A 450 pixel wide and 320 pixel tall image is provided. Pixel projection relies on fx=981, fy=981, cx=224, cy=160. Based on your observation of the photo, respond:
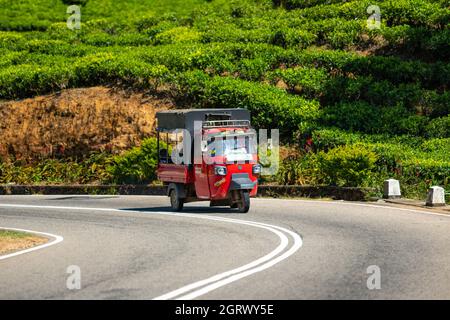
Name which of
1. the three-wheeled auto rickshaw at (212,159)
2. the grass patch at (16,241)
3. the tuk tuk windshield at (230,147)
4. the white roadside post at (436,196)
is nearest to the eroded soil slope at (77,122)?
the three-wheeled auto rickshaw at (212,159)

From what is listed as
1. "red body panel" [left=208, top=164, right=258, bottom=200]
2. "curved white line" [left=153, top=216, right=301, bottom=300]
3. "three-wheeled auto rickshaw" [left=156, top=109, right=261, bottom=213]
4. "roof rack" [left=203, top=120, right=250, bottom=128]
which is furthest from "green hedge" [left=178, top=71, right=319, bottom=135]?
"curved white line" [left=153, top=216, right=301, bottom=300]

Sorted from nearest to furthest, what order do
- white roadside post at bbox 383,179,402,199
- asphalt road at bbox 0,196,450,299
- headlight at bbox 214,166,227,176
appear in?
asphalt road at bbox 0,196,450,299
headlight at bbox 214,166,227,176
white roadside post at bbox 383,179,402,199

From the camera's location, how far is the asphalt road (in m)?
13.0

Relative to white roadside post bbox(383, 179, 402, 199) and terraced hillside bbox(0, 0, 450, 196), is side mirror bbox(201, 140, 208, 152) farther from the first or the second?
white roadside post bbox(383, 179, 402, 199)

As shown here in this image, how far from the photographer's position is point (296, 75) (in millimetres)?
37031

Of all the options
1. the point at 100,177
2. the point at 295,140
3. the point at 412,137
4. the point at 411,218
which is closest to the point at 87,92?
the point at 100,177

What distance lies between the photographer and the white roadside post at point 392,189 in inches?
1070

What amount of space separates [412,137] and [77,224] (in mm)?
13607

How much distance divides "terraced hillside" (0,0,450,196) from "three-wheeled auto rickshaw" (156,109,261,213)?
15.1 feet

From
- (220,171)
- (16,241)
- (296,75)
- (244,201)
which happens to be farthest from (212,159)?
(296,75)

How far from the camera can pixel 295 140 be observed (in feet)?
110

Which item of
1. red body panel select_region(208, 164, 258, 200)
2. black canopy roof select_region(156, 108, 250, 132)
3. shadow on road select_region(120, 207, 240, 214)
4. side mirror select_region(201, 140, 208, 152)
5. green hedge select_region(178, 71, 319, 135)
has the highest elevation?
green hedge select_region(178, 71, 319, 135)

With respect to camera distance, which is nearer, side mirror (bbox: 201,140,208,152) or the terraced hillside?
side mirror (bbox: 201,140,208,152)

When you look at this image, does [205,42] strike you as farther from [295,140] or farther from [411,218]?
[411,218]
